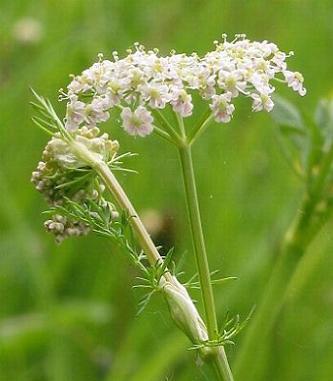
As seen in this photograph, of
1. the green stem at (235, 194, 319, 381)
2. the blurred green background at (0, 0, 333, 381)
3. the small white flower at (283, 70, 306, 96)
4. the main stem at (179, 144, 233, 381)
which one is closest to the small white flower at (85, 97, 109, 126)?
the main stem at (179, 144, 233, 381)

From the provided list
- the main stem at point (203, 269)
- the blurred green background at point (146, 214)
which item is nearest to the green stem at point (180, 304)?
the main stem at point (203, 269)

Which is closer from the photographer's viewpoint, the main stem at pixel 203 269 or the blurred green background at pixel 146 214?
the main stem at pixel 203 269

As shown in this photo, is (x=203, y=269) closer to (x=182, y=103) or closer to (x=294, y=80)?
(x=182, y=103)

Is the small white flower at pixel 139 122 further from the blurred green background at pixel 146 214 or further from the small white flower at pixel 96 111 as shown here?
the blurred green background at pixel 146 214

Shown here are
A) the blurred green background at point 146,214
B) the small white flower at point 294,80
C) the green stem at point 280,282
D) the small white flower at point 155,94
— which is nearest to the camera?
the small white flower at point 155,94

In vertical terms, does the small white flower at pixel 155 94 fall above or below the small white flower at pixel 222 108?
above
